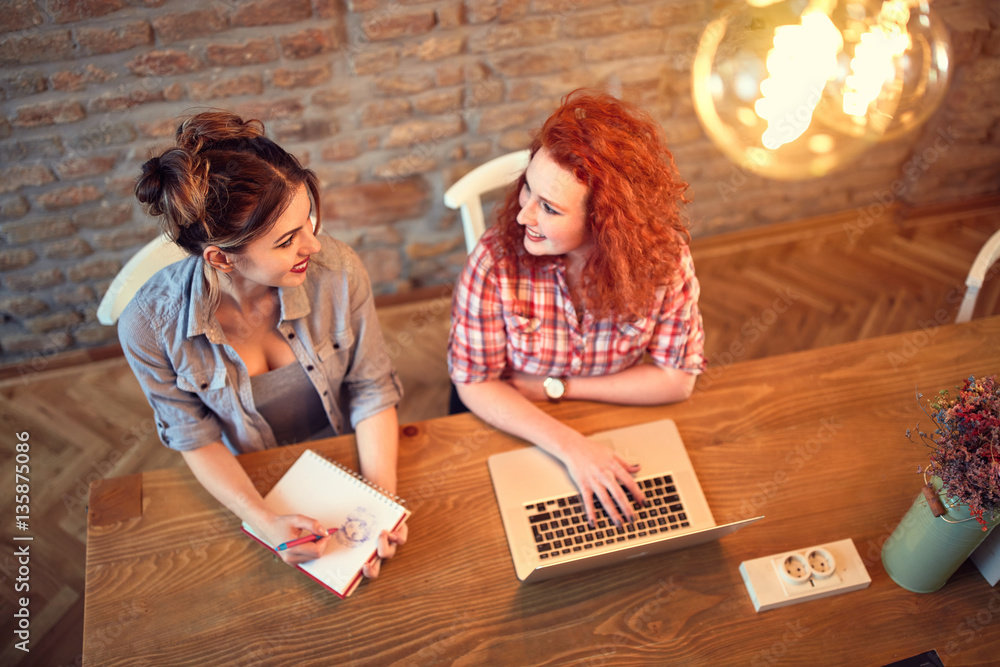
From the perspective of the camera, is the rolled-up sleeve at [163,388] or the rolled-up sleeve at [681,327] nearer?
the rolled-up sleeve at [163,388]

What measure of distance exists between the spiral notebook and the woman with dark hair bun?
0.03m

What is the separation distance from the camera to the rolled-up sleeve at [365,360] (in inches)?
60.9

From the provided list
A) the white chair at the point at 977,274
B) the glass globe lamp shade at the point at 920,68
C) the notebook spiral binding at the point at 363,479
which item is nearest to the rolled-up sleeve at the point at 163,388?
the notebook spiral binding at the point at 363,479

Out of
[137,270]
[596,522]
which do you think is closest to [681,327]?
[596,522]

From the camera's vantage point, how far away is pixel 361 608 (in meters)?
1.30

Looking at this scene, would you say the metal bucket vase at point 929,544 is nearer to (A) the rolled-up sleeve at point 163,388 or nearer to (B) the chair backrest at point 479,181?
(B) the chair backrest at point 479,181

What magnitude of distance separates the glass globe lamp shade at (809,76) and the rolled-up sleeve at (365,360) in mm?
797

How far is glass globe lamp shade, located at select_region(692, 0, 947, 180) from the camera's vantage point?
1075mm

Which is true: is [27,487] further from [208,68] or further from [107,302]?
[208,68]

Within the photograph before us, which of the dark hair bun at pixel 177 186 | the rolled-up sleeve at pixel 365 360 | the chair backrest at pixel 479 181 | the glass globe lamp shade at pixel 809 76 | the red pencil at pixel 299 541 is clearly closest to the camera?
the glass globe lamp shade at pixel 809 76

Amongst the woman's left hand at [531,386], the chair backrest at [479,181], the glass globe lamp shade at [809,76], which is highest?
the glass globe lamp shade at [809,76]

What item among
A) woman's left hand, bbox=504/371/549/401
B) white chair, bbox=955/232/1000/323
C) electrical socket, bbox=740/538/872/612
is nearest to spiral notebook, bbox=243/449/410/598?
woman's left hand, bbox=504/371/549/401

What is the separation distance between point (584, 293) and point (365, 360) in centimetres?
53

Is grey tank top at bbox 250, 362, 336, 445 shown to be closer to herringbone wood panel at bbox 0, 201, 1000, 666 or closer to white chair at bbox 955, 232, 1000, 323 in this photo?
herringbone wood panel at bbox 0, 201, 1000, 666
